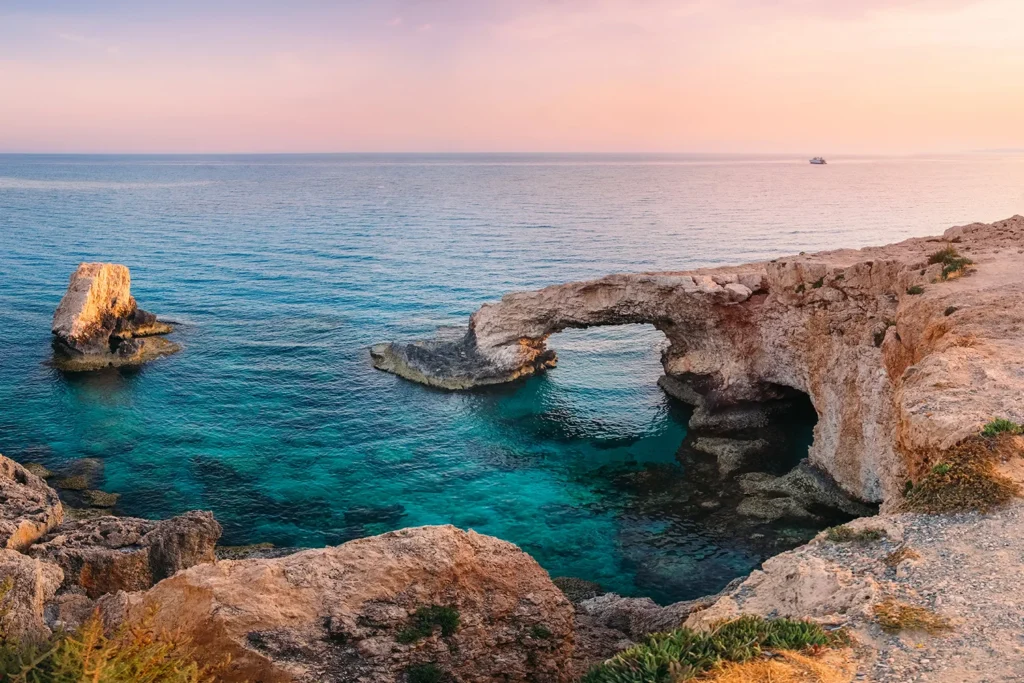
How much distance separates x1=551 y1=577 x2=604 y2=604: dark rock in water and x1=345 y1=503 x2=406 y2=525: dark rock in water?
7.75m

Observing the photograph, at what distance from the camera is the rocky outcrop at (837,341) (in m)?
18.9

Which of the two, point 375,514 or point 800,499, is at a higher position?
point 800,499

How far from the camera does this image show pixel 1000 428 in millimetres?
15781

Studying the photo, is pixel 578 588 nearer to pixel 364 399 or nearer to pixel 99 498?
pixel 99 498

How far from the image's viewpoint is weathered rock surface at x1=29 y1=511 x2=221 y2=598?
67.7 feet

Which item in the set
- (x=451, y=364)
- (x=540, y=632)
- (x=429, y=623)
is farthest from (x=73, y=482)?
(x=540, y=632)

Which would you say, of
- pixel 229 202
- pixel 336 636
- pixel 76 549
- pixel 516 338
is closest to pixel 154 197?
pixel 229 202

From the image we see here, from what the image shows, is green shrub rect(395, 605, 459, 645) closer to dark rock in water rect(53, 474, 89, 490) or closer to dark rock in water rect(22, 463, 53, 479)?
dark rock in water rect(53, 474, 89, 490)

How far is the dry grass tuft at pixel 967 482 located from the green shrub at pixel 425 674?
1061cm

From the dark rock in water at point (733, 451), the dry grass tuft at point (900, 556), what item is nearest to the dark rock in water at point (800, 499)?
the dark rock in water at point (733, 451)

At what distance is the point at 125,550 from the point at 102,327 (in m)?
32.8

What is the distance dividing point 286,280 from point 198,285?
8076 millimetres

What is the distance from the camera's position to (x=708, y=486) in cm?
3056

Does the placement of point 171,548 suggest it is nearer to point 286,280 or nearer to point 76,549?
point 76,549
